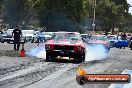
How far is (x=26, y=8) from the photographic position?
356 feet

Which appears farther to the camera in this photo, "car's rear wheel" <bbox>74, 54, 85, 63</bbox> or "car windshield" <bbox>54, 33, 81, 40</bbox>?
"car windshield" <bbox>54, 33, 81, 40</bbox>

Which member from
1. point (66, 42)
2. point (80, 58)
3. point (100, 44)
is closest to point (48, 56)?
point (66, 42)

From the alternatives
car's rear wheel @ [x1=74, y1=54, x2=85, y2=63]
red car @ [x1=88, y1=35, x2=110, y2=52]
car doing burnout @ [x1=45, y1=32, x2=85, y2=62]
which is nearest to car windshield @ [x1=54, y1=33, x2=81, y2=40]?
car doing burnout @ [x1=45, y1=32, x2=85, y2=62]

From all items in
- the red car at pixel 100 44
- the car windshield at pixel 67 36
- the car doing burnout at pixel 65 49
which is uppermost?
the car windshield at pixel 67 36

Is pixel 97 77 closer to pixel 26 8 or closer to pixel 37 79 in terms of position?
pixel 37 79

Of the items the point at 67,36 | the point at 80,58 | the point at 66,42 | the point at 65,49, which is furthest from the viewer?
the point at 67,36

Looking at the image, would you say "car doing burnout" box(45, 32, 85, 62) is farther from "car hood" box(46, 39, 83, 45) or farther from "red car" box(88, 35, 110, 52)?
"red car" box(88, 35, 110, 52)

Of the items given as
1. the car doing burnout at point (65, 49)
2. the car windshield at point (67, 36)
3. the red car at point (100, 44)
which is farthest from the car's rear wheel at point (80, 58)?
the red car at point (100, 44)

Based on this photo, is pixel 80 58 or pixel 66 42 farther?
pixel 80 58

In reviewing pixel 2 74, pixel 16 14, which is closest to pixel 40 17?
pixel 16 14

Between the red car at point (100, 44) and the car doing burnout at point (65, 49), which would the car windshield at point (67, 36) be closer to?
the car doing burnout at point (65, 49)

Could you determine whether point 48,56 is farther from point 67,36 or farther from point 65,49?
point 67,36

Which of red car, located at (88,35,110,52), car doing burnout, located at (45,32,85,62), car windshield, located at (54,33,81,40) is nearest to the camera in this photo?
car doing burnout, located at (45,32,85,62)

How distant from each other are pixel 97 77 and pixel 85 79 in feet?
0.40
